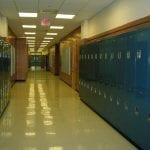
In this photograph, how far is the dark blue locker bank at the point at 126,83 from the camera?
191 inches

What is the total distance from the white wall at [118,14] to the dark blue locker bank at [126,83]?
3.04ft

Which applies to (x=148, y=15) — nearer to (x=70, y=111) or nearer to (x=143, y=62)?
(x=143, y=62)

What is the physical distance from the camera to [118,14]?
Result: 8.62 m

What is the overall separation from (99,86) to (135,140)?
2.82 meters

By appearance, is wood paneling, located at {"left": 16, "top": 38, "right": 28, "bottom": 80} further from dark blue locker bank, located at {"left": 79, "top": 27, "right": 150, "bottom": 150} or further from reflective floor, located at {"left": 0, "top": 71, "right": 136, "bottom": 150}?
dark blue locker bank, located at {"left": 79, "top": 27, "right": 150, "bottom": 150}

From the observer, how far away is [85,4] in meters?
9.66

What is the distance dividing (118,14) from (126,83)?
353 centimetres

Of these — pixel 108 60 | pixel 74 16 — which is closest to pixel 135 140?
pixel 108 60

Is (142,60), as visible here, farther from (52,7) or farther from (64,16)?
(64,16)

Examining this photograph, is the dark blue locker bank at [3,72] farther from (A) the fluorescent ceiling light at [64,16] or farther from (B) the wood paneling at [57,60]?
(B) the wood paneling at [57,60]

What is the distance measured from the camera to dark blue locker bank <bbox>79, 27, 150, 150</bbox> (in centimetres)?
486

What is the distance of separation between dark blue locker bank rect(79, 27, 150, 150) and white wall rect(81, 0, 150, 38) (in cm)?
93

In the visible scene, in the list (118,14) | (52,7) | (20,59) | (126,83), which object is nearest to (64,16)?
(52,7)

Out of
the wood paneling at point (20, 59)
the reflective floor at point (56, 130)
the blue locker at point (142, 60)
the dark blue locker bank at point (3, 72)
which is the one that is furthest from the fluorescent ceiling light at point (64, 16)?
the wood paneling at point (20, 59)
